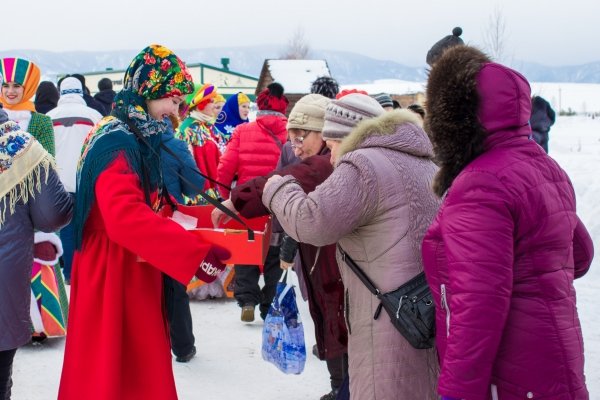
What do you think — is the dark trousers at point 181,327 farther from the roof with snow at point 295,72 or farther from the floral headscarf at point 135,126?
the roof with snow at point 295,72

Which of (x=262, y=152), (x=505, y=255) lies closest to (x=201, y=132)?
(x=262, y=152)

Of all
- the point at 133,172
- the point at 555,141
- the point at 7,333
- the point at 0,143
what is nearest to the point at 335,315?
the point at 133,172

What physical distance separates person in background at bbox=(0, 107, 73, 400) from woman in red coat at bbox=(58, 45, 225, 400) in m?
0.16

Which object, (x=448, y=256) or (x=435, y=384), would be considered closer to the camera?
(x=448, y=256)

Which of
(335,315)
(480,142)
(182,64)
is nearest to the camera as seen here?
(480,142)

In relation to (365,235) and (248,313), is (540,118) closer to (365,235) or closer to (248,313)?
(248,313)

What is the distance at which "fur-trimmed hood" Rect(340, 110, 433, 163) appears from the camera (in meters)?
2.73

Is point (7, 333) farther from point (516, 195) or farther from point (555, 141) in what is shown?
point (555, 141)

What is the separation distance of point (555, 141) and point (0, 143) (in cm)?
1945

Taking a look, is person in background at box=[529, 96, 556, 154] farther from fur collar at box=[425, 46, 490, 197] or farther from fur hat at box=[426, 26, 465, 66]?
fur collar at box=[425, 46, 490, 197]

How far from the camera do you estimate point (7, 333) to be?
10.2 feet

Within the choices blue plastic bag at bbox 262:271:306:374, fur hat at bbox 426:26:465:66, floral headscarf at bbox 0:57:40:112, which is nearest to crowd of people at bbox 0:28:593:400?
blue plastic bag at bbox 262:271:306:374

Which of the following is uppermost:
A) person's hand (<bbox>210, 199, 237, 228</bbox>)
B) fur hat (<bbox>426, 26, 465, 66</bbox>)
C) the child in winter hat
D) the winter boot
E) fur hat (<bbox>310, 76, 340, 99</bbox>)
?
fur hat (<bbox>426, 26, 465, 66</bbox>)

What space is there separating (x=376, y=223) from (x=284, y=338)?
1.40m
